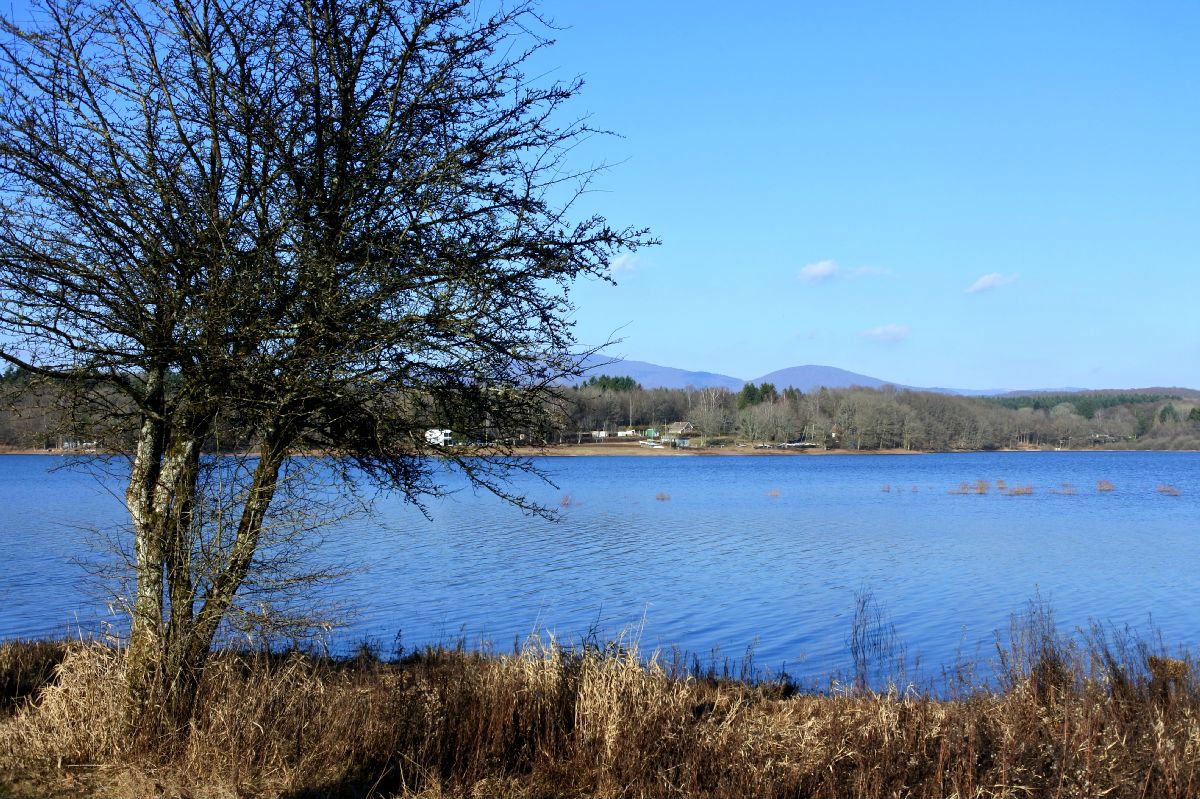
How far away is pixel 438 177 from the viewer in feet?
23.9

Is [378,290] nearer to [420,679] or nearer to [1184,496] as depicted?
[420,679]

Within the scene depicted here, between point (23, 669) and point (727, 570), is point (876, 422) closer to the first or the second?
point (727, 570)

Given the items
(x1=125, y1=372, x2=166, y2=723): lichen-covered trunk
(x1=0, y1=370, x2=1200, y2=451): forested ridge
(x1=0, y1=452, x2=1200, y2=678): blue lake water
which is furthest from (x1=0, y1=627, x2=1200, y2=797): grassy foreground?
(x1=0, y1=370, x2=1200, y2=451): forested ridge

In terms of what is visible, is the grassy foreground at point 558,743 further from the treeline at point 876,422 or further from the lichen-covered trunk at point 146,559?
the treeline at point 876,422

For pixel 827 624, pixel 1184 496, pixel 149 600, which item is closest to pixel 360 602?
pixel 827 624

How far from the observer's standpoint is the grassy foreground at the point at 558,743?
21.2ft

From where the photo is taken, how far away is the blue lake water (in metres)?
16.4

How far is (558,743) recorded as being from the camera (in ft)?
24.4

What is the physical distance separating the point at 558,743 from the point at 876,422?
13166cm

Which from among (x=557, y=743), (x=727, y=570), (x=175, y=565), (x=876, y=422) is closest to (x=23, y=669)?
(x=175, y=565)

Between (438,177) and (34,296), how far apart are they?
3.08 m

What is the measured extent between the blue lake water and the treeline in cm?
7710

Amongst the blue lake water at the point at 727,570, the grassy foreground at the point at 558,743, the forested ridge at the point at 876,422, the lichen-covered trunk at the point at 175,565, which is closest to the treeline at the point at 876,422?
the forested ridge at the point at 876,422

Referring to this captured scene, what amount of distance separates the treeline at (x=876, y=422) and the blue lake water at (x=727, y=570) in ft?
253
